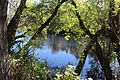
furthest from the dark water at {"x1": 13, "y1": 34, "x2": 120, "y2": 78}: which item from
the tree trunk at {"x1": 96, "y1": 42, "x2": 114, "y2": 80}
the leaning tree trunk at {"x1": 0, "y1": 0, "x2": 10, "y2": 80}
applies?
the leaning tree trunk at {"x1": 0, "y1": 0, "x2": 10, "y2": 80}

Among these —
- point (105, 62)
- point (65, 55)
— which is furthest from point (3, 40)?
point (65, 55)

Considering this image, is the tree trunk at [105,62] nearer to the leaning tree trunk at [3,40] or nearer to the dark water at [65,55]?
the dark water at [65,55]

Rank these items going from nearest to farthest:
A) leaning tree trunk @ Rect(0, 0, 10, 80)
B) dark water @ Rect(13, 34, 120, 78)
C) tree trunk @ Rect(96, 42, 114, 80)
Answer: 1. leaning tree trunk @ Rect(0, 0, 10, 80)
2. tree trunk @ Rect(96, 42, 114, 80)
3. dark water @ Rect(13, 34, 120, 78)

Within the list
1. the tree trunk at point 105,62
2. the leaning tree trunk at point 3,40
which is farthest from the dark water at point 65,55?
the leaning tree trunk at point 3,40

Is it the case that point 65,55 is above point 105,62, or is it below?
below

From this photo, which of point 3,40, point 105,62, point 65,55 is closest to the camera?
point 3,40

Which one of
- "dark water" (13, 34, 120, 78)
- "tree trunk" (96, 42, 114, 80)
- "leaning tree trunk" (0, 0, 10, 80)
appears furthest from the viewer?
"dark water" (13, 34, 120, 78)

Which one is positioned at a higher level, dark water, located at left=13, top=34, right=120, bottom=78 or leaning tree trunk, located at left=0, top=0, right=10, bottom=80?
leaning tree trunk, located at left=0, top=0, right=10, bottom=80

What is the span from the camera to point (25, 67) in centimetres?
732

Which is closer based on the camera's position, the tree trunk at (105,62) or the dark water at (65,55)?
the tree trunk at (105,62)

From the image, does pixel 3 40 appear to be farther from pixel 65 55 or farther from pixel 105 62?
pixel 65 55

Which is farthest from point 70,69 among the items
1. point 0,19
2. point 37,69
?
point 37,69

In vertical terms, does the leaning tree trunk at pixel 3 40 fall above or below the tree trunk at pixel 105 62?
above

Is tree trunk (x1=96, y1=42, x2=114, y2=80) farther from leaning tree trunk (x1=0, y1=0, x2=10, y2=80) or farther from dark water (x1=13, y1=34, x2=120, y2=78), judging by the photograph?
leaning tree trunk (x1=0, y1=0, x2=10, y2=80)
